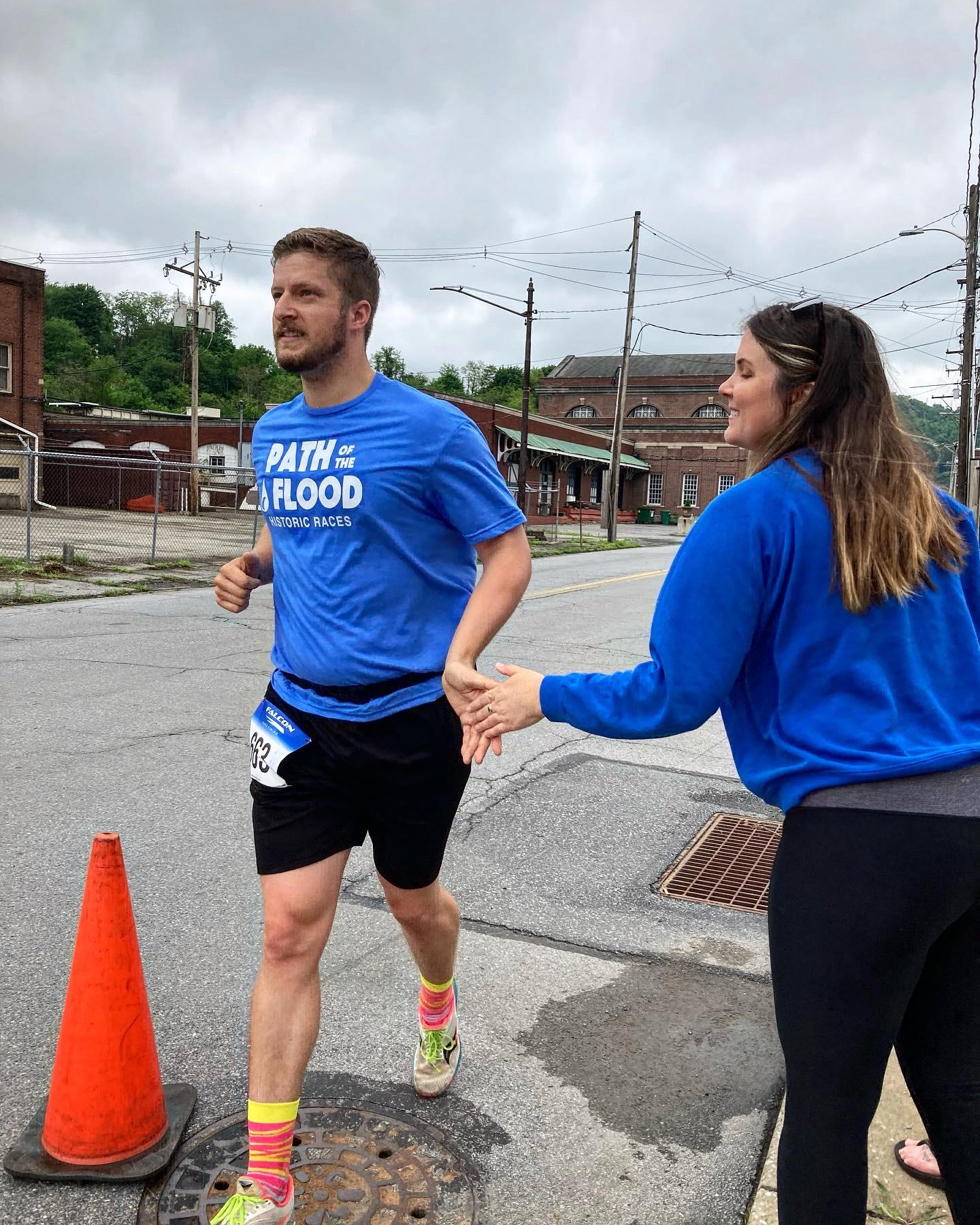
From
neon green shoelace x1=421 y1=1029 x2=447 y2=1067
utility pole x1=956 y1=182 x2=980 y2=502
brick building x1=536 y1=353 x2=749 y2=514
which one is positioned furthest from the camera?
brick building x1=536 y1=353 x2=749 y2=514

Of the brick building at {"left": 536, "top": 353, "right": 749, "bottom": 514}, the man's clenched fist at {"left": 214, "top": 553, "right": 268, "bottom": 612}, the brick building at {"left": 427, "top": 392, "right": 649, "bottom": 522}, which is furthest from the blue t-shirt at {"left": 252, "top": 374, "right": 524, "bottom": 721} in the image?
the brick building at {"left": 536, "top": 353, "right": 749, "bottom": 514}

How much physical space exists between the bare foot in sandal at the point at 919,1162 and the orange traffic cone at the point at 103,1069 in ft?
5.81

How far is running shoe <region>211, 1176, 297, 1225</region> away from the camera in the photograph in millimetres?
2316

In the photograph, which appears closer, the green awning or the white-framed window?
the green awning

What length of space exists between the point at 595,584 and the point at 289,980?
16.8m

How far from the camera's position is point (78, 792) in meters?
5.57

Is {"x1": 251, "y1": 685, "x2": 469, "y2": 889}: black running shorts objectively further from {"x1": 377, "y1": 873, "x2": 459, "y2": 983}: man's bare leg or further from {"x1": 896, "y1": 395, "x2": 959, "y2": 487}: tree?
{"x1": 896, "y1": 395, "x2": 959, "y2": 487}: tree

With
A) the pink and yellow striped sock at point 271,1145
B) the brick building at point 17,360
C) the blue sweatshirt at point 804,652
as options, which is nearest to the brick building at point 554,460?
the brick building at point 17,360

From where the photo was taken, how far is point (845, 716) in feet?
5.97

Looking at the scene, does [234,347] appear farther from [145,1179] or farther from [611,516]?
[145,1179]

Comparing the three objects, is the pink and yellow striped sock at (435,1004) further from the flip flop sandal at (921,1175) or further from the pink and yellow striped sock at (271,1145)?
the flip flop sandal at (921,1175)

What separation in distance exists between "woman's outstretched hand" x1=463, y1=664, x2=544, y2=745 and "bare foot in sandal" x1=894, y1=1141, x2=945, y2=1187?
150 cm

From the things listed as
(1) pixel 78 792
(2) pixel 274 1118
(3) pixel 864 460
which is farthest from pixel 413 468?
(1) pixel 78 792

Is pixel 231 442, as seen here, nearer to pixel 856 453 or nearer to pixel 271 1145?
pixel 271 1145
